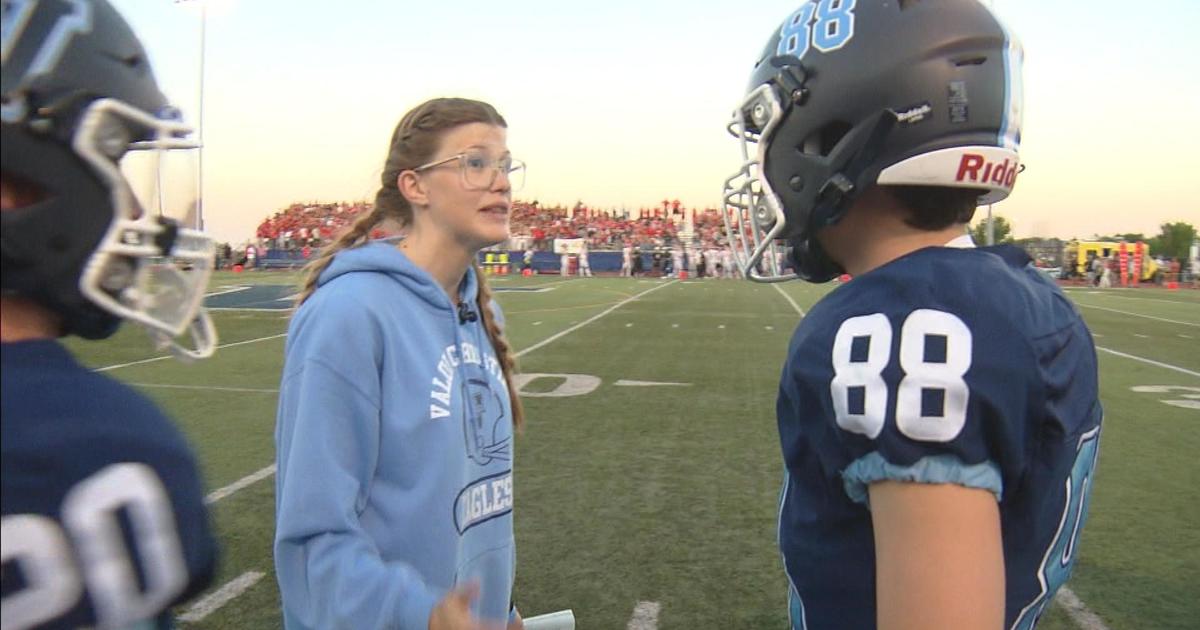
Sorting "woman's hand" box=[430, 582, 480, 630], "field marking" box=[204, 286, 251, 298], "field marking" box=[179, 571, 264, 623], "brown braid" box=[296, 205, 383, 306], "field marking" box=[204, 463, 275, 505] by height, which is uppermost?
"brown braid" box=[296, 205, 383, 306]

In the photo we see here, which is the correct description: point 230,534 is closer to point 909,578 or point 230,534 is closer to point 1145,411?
point 909,578

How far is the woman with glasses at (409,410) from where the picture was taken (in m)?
1.88

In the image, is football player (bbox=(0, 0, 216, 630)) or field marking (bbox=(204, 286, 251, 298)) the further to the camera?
field marking (bbox=(204, 286, 251, 298))

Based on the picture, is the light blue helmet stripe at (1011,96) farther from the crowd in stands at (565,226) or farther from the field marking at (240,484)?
the crowd in stands at (565,226)

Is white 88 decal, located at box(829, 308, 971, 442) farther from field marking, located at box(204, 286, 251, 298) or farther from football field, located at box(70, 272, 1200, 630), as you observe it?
field marking, located at box(204, 286, 251, 298)

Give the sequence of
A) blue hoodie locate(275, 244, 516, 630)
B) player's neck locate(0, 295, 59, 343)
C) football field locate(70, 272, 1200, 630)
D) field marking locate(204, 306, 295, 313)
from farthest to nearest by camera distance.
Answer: field marking locate(204, 306, 295, 313)
football field locate(70, 272, 1200, 630)
blue hoodie locate(275, 244, 516, 630)
player's neck locate(0, 295, 59, 343)

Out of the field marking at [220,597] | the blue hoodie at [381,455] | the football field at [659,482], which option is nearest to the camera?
the blue hoodie at [381,455]

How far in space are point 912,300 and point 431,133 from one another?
1.55 meters

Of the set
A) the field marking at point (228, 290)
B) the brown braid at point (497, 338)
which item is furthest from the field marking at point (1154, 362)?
the field marking at point (228, 290)

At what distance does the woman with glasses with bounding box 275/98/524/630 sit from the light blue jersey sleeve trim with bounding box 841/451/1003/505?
2.42 feet

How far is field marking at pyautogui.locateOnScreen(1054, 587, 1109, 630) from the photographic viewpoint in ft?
13.0

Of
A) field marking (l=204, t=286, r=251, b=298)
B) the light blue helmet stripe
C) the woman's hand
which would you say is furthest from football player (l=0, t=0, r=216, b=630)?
field marking (l=204, t=286, r=251, b=298)

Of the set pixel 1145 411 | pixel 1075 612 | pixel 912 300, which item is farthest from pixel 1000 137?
pixel 1145 411

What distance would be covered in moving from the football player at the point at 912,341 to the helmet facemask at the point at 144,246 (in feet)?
2.98
